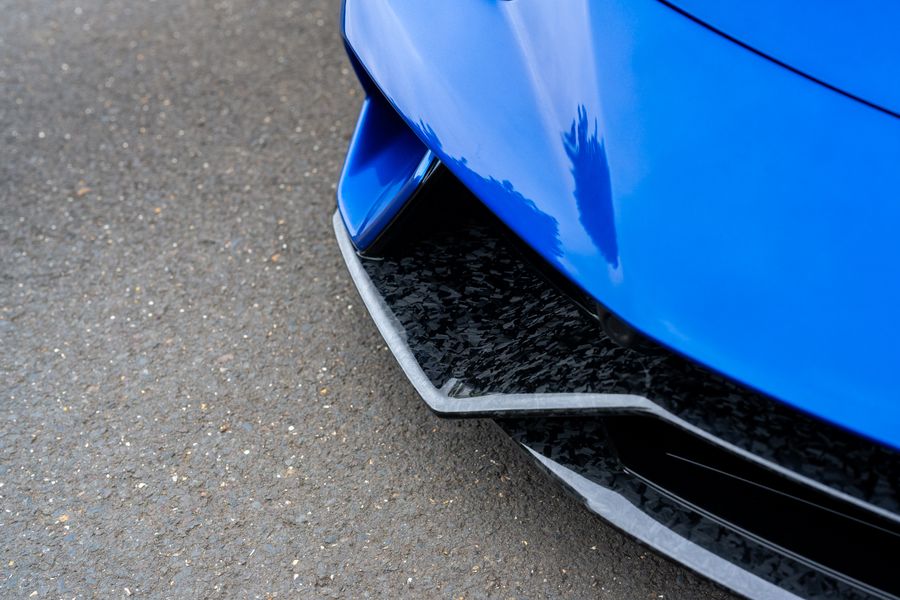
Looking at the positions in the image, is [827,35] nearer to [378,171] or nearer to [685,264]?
[685,264]

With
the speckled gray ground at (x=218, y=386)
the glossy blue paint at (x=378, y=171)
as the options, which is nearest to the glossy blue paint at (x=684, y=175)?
the glossy blue paint at (x=378, y=171)

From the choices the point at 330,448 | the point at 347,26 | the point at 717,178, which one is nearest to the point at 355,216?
the point at 347,26

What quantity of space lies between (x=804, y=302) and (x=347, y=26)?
0.98 meters

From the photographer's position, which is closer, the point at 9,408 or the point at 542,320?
the point at 542,320

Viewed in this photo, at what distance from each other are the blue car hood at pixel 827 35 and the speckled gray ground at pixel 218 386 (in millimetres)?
874

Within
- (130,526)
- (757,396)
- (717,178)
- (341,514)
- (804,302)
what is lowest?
(341,514)

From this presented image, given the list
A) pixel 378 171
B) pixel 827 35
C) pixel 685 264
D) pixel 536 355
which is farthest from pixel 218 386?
pixel 827 35

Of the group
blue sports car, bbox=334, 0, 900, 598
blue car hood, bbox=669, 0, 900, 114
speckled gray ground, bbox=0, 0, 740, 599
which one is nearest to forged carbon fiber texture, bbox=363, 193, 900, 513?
blue sports car, bbox=334, 0, 900, 598

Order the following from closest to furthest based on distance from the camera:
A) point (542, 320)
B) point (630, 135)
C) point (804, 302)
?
1. point (804, 302)
2. point (630, 135)
3. point (542, 320)

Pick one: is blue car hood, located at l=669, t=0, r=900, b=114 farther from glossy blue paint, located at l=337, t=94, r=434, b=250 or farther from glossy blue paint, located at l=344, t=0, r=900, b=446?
glossy blue paint, located at l=337, t=94, r=434, b=250

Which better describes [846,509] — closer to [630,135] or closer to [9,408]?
[630,135]

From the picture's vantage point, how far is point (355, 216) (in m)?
1.70

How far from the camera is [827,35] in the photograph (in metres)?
1.37

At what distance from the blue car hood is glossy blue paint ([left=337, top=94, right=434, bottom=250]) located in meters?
0.54
